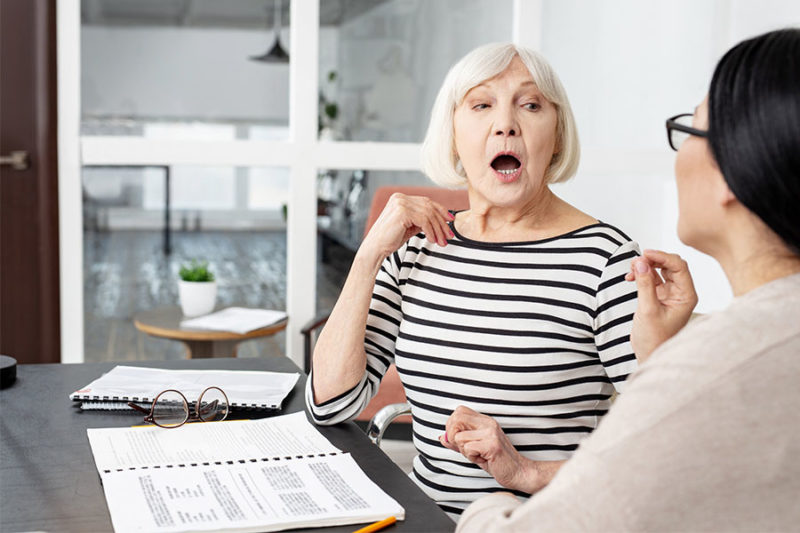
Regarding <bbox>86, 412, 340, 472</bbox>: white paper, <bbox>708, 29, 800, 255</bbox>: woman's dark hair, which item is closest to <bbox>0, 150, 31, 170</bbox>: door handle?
<bbox>86, 412, 340, 472</bbox>: white paper

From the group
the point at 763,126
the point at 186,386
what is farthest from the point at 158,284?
the point at 763,126

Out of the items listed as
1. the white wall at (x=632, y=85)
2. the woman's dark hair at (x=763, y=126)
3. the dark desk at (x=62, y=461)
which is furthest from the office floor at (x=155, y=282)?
the woman's dark hair at (x=763, y=126)

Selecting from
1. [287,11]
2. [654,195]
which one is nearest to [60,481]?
[287,11]

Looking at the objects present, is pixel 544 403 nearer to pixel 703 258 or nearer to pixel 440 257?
pixel 440 257

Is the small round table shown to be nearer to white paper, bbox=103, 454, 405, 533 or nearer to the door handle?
the door handle

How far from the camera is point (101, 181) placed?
124 inches

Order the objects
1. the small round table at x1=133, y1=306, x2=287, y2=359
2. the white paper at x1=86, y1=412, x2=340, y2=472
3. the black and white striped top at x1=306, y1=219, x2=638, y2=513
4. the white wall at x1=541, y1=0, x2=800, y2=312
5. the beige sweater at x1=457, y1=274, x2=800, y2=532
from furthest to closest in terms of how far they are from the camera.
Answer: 1. the white wall at x1=541, y1=0, x2=800, y2=312
2. the small round table at x1=133, y1=306, x2=287, y2=359
3. the black and white striped top at x1=306, y1=219, x2=638, y2=513
4. the white paper at x1=86, y1=412, x2=340, y2=472
5. the beige sweater at x1=457, y1=274, x2=800, y2=532

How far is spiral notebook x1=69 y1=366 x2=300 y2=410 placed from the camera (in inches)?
57.5

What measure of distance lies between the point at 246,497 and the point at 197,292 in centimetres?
213

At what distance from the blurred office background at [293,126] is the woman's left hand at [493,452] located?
6.56ft

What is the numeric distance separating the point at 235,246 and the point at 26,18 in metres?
1.12

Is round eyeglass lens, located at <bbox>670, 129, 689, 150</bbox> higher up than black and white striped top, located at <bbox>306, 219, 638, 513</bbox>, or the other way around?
round eyeglass lens, located at <bbox>670, 129, 689, 150</bbox>

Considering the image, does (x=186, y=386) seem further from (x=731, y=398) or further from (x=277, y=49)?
(x=277, y=49)

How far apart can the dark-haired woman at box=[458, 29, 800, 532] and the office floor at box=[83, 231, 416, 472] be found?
251 cm
